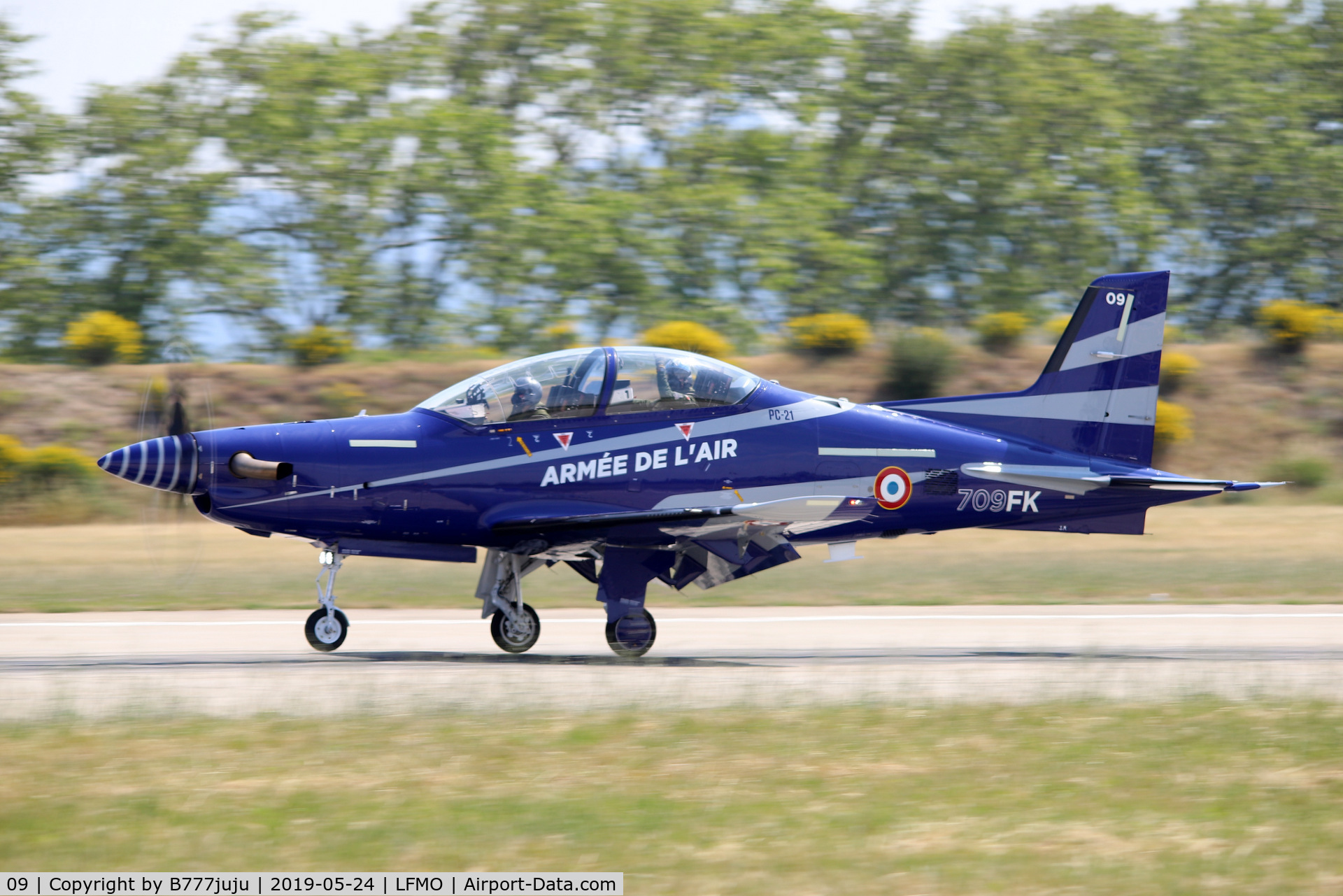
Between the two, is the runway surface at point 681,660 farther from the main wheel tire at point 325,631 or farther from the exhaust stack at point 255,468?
the exhaust stack at point 255,468

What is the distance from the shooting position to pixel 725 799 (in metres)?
5.74

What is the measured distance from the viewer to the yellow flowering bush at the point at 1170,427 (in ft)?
78.9

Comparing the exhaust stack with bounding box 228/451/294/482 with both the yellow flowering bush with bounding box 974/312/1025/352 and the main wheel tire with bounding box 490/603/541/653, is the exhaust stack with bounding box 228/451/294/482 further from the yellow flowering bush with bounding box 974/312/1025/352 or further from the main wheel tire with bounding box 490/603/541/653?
the yellow flowering bush with bounding box 974/312/1025/352

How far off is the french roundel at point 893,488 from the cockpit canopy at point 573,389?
1.81m

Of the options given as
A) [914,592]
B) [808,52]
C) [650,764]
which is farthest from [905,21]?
[650,764]

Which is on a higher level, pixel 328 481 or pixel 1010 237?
pixel 1010 237

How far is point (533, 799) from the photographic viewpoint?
571 centimetres

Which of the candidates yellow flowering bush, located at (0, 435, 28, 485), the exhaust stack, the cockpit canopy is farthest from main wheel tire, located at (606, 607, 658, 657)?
yellow flowering bush, located at (0, 435, 28, 485)

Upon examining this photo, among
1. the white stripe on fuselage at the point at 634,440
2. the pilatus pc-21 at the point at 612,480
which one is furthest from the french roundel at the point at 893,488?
the white stripe on fuselage at the point at 634,440

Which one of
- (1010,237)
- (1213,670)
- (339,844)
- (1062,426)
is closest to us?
(339,844)

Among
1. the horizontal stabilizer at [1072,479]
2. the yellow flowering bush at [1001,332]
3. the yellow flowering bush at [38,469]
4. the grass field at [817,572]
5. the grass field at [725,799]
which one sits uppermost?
the yellow flowering bush at [1001,332]

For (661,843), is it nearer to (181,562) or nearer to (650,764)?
(650,764)

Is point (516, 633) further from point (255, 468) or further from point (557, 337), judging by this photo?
point (557, 337)

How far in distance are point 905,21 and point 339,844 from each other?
30.5 m
